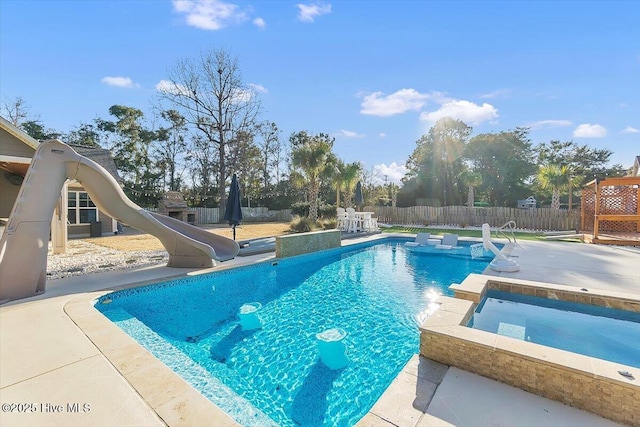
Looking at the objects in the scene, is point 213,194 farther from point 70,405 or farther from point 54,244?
point 70,405

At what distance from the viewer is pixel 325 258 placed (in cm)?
952

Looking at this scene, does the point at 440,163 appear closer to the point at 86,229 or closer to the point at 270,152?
the point at 270,152

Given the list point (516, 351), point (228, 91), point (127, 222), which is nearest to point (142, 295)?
point (127, 222)

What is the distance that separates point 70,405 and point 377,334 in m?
3.35

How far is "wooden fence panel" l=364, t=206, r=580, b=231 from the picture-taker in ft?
52.0

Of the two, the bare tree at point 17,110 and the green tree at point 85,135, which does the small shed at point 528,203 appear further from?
the bare tree at point 17,110

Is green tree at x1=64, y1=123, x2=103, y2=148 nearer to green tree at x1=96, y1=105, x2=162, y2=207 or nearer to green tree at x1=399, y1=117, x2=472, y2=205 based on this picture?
green tree at x1=96, y1=105, x2=162, y2=207

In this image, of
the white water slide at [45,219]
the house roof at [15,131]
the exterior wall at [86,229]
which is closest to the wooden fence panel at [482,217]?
the exterior wall at [86,229]

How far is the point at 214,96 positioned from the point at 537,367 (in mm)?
25420

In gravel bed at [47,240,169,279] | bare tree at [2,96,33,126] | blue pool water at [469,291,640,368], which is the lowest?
blue pool water at [469,291,640,368]

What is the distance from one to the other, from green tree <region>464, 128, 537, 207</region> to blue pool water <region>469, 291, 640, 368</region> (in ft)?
83.3

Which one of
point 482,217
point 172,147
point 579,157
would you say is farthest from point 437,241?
point 579,157

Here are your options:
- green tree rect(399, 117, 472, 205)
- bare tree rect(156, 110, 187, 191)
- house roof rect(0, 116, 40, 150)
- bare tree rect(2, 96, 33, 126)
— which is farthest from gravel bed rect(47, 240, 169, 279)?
green tree rect(399, 117, 472, 205)

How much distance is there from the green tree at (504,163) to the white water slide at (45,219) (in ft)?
91.0
